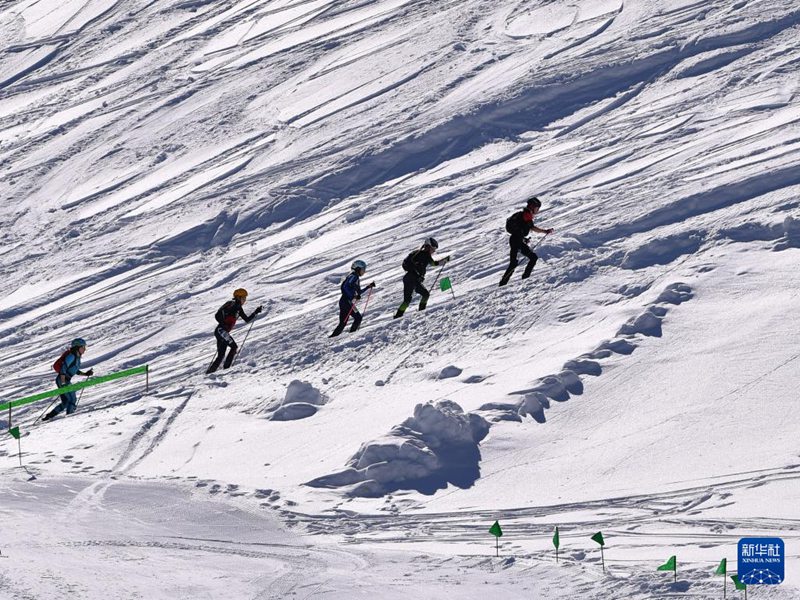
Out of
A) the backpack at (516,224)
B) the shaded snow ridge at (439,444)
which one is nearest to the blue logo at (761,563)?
the shaded snow ridge at (439,444)

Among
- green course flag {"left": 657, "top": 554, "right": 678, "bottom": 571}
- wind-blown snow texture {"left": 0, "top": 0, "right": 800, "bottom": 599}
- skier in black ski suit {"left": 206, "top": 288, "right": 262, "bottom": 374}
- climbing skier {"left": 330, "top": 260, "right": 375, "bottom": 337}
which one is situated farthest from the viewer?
wind-blown snow texture {"left": 0, "top": 0, "right": 800, "bottom": 599}

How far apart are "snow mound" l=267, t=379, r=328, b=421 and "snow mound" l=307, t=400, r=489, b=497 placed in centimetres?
655

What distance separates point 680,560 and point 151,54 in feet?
293

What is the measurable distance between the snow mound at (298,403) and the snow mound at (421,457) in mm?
6555

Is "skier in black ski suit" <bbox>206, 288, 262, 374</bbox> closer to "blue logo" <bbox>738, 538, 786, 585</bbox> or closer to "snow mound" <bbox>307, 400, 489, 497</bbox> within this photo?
"blue logo" <bbox>738, 538, 786, 585</bbox>

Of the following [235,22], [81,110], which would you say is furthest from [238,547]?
[235,22]

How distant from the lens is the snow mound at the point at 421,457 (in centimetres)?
12144

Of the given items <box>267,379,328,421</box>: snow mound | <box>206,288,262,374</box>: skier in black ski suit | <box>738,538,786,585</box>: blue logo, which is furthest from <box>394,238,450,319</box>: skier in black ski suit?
<box>267,379,328,421</box>: snow mound

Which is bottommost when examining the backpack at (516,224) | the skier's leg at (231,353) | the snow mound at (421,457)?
the snow mound at (421,457)

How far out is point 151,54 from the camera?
160 metres

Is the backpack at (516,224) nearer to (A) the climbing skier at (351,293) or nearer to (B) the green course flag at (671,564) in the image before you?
(A) the climbing skier at (351,293)

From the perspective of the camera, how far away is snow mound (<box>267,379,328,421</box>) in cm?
12494

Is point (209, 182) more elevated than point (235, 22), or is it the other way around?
point (235, 22)

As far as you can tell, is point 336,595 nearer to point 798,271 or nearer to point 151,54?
point 798,271
